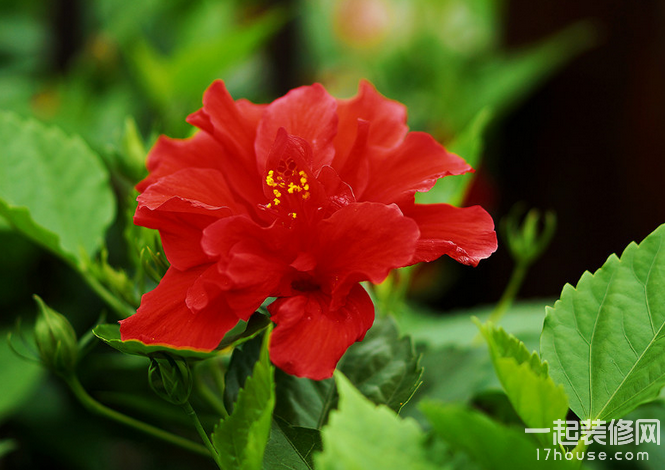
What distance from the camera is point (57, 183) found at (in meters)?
0.60

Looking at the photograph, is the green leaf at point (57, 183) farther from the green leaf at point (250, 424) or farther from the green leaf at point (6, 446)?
the green leaf at point (250, 424)

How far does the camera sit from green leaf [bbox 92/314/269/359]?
0.36m

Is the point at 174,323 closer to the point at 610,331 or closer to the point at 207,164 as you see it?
the point at 207,164

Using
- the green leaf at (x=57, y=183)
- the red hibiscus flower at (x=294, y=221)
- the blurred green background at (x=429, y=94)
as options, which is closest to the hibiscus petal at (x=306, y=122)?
the red hibiscus flower at (x=294, y=221)

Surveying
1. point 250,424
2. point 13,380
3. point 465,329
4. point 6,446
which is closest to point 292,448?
point 250,424

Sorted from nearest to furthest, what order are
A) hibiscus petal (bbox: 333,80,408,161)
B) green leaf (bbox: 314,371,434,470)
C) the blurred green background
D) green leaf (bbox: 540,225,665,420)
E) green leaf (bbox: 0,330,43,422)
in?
1. green leaf (bbox: 314,371,434,470)
2. green leaf (bbox: 540,225,665,420)
3. hibiscus petal (bbox: 333,80,408,161)
4. green leaf (bbox: 0,330,43,422)
5. the blurred green background

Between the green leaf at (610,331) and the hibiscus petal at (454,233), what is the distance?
2.2 inches

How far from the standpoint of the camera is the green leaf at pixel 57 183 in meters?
0.58

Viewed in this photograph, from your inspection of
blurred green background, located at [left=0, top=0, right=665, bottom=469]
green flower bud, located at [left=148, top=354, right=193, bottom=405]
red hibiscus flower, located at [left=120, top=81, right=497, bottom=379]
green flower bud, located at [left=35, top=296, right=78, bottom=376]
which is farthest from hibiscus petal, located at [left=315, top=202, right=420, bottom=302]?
blurred green background, located at [left=0, top=0, right=665, bottom=469]

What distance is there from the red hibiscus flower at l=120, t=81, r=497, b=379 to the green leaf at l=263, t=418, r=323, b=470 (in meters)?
0.05

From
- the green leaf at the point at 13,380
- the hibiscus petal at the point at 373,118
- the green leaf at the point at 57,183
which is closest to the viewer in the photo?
the hibiscus petal at the point at 373,118

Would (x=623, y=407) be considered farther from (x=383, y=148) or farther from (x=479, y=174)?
(x=479, y=174)

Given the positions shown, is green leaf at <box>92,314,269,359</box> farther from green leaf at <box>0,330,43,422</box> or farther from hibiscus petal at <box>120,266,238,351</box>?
green leaf at <box>0,330,43,422</box>

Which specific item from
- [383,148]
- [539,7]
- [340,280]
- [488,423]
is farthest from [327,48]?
[488,423]
